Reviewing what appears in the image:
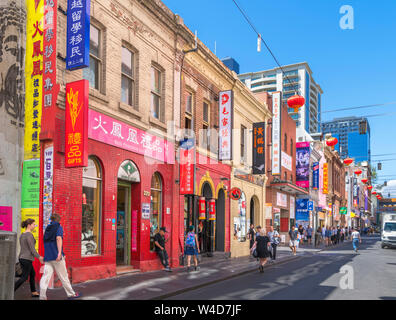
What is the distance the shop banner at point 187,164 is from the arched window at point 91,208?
4.82 meters

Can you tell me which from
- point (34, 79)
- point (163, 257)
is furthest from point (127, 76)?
point (163, 257)

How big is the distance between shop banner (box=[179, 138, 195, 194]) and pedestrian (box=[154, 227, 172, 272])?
8.20ft

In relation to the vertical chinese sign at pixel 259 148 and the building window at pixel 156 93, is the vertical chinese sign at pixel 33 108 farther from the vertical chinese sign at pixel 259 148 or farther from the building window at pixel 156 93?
the vertical chinese sign at pixel 259 148

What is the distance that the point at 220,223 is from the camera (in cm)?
2164

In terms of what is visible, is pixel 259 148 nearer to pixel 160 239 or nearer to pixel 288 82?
pixel 160 239

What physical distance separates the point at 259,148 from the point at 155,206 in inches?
428

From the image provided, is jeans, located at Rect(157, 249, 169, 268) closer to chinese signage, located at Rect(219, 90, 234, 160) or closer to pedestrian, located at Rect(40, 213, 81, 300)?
pedestrian, located at Rect(40, 213, 81, 300)

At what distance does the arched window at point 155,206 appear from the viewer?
15562mm

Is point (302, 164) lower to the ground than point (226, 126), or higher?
lower

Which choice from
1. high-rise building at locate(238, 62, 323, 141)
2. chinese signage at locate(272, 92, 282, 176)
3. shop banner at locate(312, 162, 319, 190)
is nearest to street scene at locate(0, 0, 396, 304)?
chinese signage at locate(272, 92, 282, 176)

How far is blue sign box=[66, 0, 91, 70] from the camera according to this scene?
10727 mm

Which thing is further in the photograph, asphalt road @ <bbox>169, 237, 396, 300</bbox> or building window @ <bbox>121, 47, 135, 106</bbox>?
building window @ <bbox>121, 47, 135, 106</bbox>

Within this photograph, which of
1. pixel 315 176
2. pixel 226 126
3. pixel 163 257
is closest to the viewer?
pixel 163 257

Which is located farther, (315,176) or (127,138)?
(315,176)
